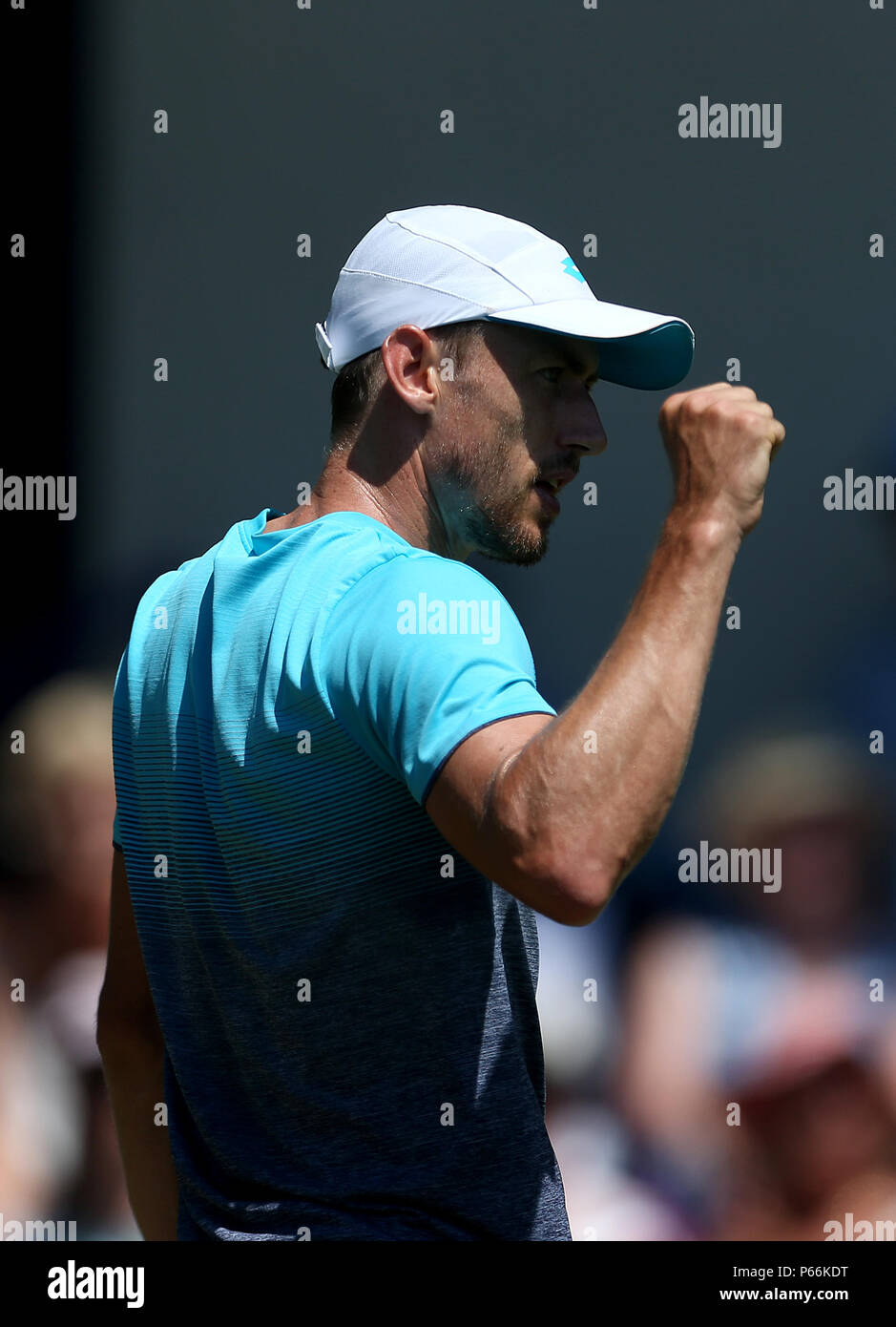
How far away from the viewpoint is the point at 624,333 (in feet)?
4.45

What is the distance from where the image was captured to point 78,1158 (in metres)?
2.53

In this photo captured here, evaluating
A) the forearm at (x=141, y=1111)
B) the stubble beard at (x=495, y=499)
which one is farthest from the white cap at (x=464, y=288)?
the forearm at (x=141, y=1111)

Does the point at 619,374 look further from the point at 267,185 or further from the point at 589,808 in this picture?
the point at 267,185

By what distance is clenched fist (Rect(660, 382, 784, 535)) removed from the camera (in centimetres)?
115

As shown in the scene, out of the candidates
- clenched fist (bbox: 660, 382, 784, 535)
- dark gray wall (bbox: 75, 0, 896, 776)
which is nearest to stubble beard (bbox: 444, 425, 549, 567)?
clenched fist (bbox: 660, 382, 784, 535)

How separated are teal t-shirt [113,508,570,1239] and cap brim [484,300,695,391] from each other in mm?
312

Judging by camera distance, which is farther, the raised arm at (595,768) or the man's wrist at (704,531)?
the man's wrist at (704,531)

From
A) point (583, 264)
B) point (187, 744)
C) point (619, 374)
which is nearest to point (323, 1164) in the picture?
point (187, 744)

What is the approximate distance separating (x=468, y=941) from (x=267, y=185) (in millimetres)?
1871

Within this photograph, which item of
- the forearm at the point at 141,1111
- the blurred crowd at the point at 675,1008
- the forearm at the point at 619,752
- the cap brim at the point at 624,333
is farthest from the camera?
the blurred crowd at the point at 675,1008

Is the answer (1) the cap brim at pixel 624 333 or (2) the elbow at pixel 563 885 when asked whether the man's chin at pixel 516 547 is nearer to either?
(1) the cap brim at pixel 624 333

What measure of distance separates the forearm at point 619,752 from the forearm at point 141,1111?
0.72 meters

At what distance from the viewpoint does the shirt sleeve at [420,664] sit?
1.02 metres
